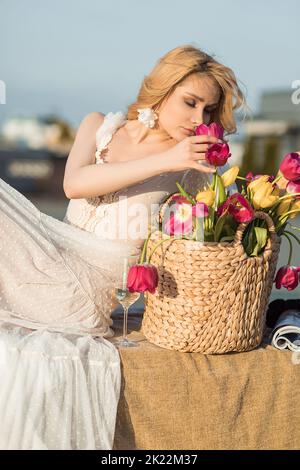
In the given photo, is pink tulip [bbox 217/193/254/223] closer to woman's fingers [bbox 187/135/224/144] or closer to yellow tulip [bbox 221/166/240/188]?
yellow tulip [bbox 221/166/240/188]

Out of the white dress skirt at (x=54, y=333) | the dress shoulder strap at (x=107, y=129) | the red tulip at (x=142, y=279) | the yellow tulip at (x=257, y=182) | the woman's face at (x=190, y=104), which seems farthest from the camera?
the dress shoulder strap at (x=107, y=129)

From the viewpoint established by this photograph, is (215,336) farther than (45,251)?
No

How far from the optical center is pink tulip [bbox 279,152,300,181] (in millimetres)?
2575

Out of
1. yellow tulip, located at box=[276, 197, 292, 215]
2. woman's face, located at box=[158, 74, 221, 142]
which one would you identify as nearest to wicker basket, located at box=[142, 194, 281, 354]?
yellow tulip, located at box=[276, 197, 292, 215]

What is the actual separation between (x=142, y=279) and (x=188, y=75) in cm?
86

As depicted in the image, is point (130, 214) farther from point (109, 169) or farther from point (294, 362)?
point (294, 362)

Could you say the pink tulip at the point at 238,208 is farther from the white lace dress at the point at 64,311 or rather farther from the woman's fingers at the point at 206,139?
the white lace dress at the point at 64,311

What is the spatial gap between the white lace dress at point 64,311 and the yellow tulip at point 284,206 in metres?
0.42

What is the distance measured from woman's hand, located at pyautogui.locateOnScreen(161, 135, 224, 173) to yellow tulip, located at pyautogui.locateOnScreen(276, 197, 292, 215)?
30cm

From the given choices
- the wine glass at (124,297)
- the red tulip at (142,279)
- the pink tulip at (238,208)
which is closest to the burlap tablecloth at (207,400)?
the wine glass at (124,297)

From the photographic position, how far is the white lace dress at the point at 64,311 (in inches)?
93.0

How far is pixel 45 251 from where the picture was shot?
9.20 feet

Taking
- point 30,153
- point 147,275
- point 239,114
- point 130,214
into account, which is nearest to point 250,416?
point 147,275
